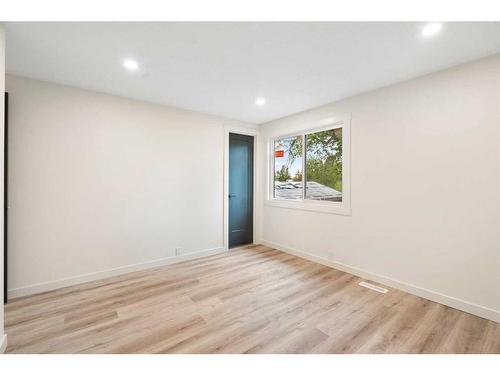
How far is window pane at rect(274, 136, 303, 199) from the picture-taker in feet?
13.4

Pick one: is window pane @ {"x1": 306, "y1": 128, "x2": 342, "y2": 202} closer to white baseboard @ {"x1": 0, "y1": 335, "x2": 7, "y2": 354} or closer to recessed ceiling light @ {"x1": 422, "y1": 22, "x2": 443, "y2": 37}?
recessed ceiling light @ {"x1": 422, "y1": 22, "x2": 443, "y2": 37}

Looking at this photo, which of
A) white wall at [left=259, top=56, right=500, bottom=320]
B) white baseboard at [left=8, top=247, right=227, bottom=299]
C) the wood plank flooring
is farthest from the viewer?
white baseboard at [left=8, top=247, right=227, bottom=299]

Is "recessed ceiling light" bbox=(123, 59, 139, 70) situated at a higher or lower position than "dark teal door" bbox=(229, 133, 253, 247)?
higher

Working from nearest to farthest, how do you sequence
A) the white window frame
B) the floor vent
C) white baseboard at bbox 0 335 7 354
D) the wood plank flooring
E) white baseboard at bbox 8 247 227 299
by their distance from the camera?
1. white baseboard at bbox 0 335 7 354
2. the wood plank flooring
3. white baseboard at bbox 8 247 227 299
4. the floor vent
5. the white window frame

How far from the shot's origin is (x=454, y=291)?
226 centimetres

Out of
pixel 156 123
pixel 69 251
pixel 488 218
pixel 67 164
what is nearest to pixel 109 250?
pixel 69 251

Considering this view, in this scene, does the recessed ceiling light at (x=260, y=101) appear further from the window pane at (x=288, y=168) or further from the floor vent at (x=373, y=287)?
the floor vent at (x=373, y=287)

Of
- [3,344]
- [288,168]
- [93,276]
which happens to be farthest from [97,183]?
[288,168]

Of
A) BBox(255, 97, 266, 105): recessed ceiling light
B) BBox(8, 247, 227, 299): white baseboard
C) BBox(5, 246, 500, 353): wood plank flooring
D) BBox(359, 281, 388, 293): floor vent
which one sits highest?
BBox(255, 97, 266, 105): recessed ceiling light

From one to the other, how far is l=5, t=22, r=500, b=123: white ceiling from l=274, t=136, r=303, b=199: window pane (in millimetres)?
1317

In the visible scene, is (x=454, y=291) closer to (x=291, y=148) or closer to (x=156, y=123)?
(x=291, y=148)

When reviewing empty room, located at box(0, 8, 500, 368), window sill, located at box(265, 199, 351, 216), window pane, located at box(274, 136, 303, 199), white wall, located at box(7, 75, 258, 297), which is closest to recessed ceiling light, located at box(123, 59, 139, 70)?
empty room, located at box(0, 8, 500, 368)

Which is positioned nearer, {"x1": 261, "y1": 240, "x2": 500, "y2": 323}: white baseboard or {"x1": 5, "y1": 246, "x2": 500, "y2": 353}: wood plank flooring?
{"x1": 5, "y1": 246, "x2": 500, "y2": 353}: wood plank flooring
